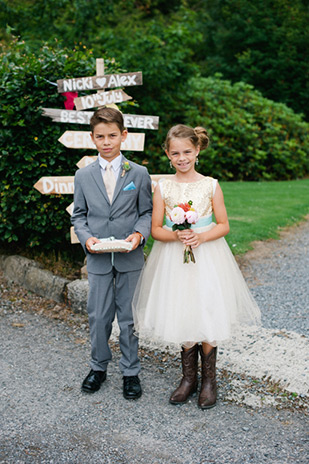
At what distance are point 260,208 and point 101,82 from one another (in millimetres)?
5264

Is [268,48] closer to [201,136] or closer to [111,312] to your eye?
[201,136]

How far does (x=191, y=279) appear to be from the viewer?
2.94 meters

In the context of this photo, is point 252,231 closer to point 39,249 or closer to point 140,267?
point 39,249

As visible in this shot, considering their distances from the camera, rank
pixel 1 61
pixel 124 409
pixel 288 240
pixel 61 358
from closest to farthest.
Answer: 1. pixel 124 409
2. pixel 61 358
3. pixel 1 61
4. pixel 288 240

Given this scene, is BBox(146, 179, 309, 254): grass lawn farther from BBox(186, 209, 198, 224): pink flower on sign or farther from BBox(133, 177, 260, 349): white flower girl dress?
BBox(186, 209, 198, 224): pink flower on sign

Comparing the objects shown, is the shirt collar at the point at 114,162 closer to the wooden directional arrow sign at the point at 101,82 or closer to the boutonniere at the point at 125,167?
the boutonniere at the point at 125,167

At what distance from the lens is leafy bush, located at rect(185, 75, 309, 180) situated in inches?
481

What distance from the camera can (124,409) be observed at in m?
3.02

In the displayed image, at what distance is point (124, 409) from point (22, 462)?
72 centimetres

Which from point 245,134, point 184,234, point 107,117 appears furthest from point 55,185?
point 245,134

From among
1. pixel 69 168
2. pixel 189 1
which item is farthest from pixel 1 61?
pixel 189 1

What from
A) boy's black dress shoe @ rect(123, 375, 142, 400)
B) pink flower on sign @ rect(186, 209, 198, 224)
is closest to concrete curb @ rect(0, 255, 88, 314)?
boy's black dress shoe @ rect(123, 375, 142, 400)

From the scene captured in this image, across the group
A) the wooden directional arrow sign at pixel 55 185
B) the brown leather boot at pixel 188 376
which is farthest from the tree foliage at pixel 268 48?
the brown leather boot at pixel 188 376

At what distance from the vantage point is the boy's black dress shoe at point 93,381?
3213 millimetres
